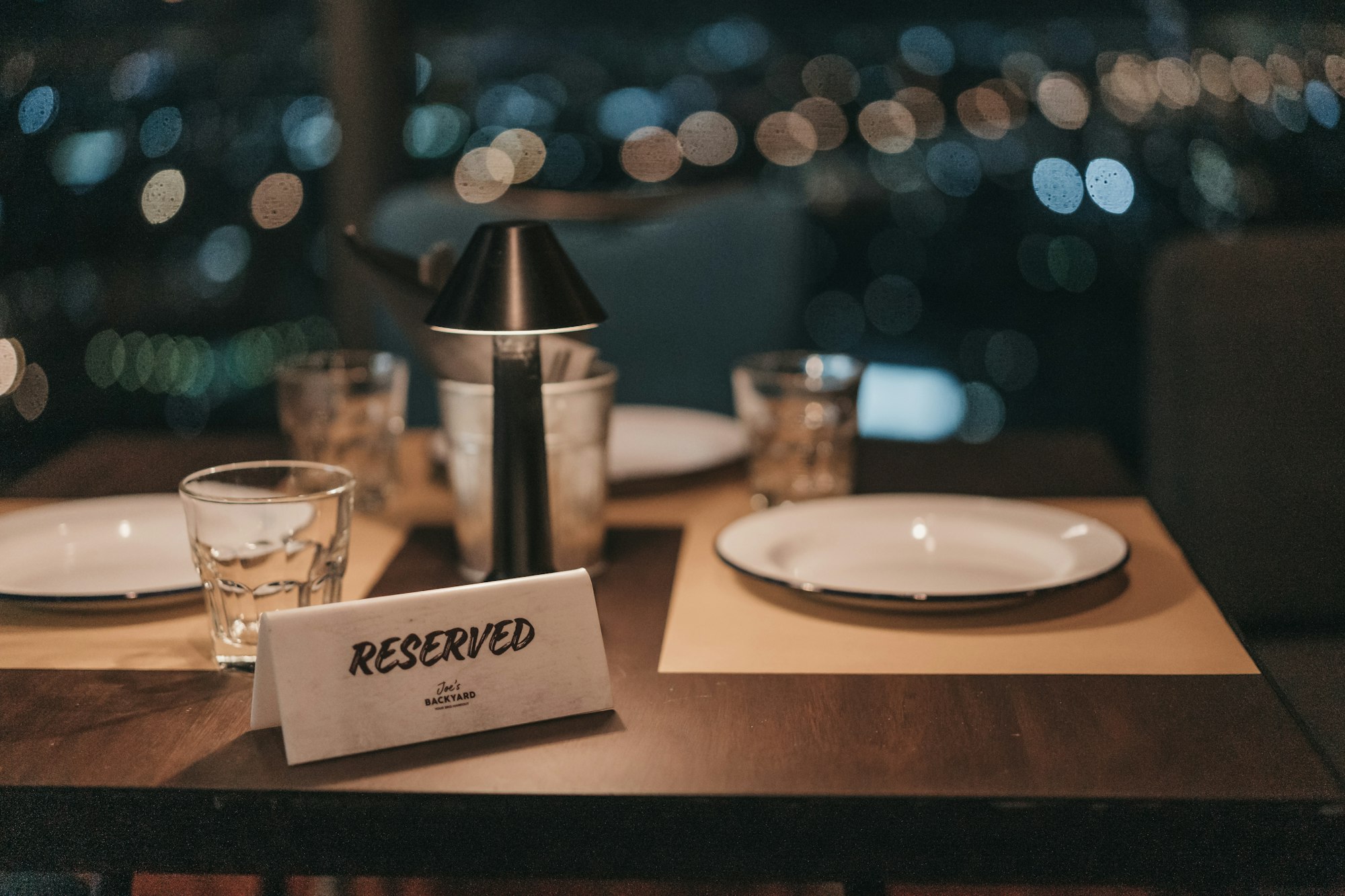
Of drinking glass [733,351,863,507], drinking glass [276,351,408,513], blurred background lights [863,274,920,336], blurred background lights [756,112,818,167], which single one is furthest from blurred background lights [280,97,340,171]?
drinking glass [733,351,863,507]

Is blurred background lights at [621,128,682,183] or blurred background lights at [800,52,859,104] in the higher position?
blurred background lights at [800,52,859,104]

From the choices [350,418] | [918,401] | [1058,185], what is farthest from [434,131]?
[350,418]

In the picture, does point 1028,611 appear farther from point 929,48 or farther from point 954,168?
point 954,168

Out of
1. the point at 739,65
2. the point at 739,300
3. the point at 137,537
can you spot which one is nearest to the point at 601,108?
the point at 739,65

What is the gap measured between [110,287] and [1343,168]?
284 centimetres

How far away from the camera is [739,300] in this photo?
203cm

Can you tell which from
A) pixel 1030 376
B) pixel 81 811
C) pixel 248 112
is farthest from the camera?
pixel 1030 376

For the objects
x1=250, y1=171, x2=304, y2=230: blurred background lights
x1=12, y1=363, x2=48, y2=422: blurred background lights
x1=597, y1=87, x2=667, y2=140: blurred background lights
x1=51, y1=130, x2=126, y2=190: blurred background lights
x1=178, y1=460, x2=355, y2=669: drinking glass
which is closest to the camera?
x1=178, y1=460, x2=355, y2=669: drinking glass

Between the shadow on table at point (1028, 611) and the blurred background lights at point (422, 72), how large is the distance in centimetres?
227

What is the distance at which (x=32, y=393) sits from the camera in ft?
6.54

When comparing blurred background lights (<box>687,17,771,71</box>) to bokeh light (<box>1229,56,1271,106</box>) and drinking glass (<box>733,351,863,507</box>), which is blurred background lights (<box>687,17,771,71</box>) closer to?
bokeh light (<box>1229,56,1271,106</box>)

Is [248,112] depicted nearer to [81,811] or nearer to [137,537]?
[137,537]

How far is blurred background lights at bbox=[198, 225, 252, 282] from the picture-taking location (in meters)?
2.61

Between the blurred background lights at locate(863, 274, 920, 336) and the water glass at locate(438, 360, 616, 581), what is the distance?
Answer: 2.49 meters
